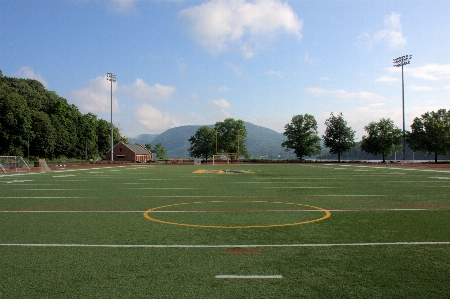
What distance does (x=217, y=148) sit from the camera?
101750mm

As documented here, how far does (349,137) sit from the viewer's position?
7856 centimetres

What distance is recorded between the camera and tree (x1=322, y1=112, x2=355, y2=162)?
3073 inches

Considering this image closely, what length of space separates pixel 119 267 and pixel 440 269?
466cm

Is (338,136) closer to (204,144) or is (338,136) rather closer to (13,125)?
(204,144)

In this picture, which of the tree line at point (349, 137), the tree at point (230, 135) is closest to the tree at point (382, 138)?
the tree line at point (349, 137)

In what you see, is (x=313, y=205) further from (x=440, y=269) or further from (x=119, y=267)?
(x=119, y=267)

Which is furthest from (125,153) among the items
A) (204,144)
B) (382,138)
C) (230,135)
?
(382,138)

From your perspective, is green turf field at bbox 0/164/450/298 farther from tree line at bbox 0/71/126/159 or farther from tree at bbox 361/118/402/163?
tree at bbox 361/118/402/163

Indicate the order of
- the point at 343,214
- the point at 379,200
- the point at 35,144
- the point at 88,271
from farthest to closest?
the point at 35,144 < the point at 379,200 < the point at 343,214 < the point at 88,271

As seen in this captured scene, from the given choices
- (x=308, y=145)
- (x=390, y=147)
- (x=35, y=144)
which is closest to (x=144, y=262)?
(x=35, y=144)

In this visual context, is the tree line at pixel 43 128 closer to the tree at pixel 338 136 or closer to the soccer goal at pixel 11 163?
the soccer goal at pixel 11 163

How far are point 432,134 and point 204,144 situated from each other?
204 feet

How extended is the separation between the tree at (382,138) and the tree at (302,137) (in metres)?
12.4

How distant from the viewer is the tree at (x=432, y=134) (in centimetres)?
6128
